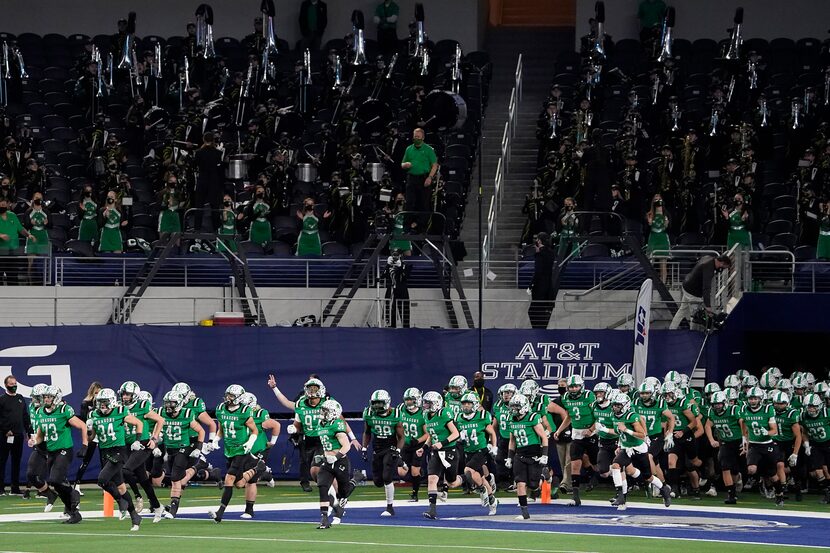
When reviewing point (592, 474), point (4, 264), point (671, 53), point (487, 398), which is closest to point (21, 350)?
point (4, 264)

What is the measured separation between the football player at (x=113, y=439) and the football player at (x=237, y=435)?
1.15 metres

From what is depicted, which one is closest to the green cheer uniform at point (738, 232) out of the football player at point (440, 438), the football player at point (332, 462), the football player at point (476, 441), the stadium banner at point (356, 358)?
the stadium banner at point (356, 358)

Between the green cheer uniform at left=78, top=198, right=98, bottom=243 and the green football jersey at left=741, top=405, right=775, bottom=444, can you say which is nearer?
the green football jersey at left=741, top=405, right=775, bottom=444

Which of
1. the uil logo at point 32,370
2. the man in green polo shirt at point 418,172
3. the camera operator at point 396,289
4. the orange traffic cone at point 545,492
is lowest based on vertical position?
the orange traffic cone at point 545,492

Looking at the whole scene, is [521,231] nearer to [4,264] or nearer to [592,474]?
[592,474]

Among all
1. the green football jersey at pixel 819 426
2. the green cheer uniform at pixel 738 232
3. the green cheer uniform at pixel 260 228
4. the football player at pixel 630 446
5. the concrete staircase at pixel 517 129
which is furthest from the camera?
the concrete staircase at pixel 517 129

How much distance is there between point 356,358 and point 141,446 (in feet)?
26.2

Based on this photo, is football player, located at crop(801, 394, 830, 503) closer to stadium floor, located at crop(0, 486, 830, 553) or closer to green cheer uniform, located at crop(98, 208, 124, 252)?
stadium floor, located at crop(0, 486, 830, 553)

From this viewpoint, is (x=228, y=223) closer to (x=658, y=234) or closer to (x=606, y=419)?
(x=658, y=234)

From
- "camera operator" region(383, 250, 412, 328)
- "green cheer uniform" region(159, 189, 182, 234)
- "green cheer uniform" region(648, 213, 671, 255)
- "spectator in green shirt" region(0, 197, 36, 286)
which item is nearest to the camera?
"camera operator" region(383, 250, 412, 328)

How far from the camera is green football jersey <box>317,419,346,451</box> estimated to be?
2127cm

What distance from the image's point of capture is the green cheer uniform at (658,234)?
31.3 meters

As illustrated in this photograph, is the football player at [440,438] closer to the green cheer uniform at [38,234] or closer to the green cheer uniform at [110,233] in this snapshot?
the green cheer uniform at [110,233]

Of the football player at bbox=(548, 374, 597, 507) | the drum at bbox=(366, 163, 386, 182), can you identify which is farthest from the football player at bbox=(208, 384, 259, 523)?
the drum at bbox=(366, 163, 386, 182)
